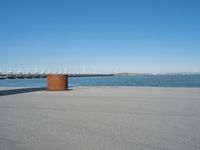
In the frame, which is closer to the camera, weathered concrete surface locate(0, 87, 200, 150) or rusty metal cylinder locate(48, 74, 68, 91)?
weathered concrete surface locate(0, 87, 200, 150)

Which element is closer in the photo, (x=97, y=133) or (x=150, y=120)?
(x=97, y=133)

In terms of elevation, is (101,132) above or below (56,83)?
below

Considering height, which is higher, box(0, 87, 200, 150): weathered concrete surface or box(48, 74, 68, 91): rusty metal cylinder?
box(48, 74, 68, 91): rusty metal cylinder

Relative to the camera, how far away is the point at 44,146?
190 inches

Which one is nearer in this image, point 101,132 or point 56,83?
point 101,132

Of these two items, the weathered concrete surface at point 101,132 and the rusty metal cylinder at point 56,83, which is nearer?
the weathered concrete surface at point 101,132

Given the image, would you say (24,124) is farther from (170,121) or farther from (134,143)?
(170,121)

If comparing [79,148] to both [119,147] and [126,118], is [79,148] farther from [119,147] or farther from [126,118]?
[126,118]

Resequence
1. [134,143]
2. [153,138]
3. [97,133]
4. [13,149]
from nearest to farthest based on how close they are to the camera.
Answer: [13,149] → [134,143] → [153,138] → [97,133]

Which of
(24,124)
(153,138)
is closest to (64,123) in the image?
(24,124)

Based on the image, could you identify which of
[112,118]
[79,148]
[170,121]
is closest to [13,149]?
[79,148]

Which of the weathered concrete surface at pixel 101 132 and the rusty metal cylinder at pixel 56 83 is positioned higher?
the rusty metal cylinder at pixel 56 83

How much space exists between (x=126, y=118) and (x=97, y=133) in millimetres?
2082

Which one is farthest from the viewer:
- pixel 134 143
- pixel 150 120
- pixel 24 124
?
pixel 150 120
